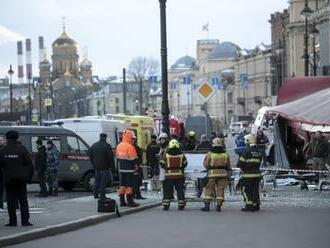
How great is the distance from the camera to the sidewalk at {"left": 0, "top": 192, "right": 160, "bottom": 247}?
46.7 feet

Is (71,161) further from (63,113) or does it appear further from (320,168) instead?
(63,113)

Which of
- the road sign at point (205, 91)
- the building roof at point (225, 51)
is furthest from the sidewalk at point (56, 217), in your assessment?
the building roof at point (225, 51)

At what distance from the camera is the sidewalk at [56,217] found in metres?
14.2

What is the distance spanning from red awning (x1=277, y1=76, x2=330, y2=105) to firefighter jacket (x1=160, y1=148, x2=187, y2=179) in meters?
7.27

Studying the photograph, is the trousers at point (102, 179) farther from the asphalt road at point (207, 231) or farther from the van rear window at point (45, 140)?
the van rear window at point (45, 140)

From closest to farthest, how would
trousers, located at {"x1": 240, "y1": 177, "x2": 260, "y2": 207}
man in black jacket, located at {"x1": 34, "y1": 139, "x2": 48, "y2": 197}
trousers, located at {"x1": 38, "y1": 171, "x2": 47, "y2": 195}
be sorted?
trousers, located at {"x1": 240, "y1": 177, "x2": 260, "y2": 207}
man in black jacket, located at {"x1": 34, "y1": 139, "x2": 48, "y2": 197}
trousers, located at {"x1": 38, "y1": 171, "x2": 47, "y2": 195}

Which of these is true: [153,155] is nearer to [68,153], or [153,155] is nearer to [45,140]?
[68,153]

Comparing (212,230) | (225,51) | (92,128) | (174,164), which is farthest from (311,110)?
(225,51)

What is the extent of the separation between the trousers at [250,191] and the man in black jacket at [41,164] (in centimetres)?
799

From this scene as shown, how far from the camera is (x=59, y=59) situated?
18375cm

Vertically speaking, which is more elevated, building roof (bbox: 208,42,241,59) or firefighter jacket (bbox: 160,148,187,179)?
building roof (bbox: 208,42,241,59)

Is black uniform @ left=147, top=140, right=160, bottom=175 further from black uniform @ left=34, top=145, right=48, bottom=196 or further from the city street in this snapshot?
the city street

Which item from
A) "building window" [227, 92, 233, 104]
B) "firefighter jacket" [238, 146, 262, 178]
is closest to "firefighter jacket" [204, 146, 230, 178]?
"firefighter jacket" [238, 146, 262, 178]

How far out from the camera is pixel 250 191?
19297 millimetres
